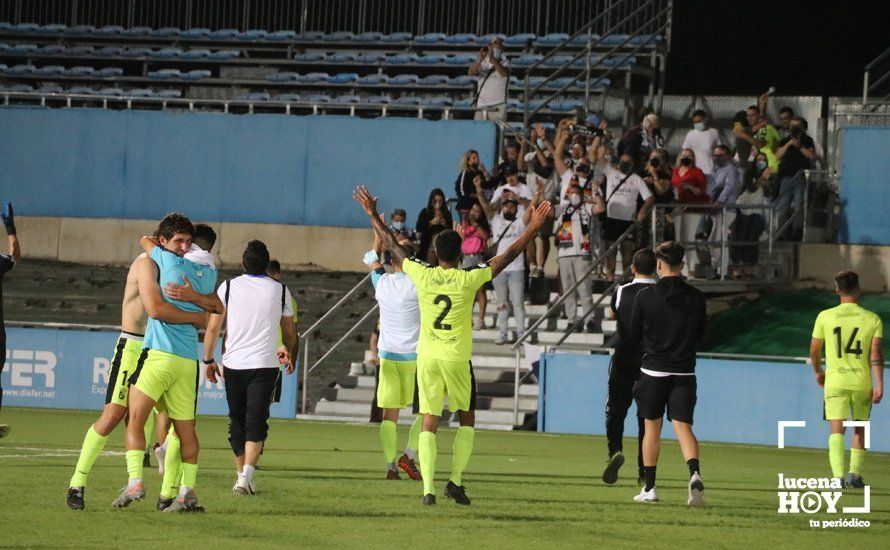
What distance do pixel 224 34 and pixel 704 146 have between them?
1333cm

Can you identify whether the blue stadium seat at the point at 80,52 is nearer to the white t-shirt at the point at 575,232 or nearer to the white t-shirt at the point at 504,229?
the white t-shirt at the point at 504,229

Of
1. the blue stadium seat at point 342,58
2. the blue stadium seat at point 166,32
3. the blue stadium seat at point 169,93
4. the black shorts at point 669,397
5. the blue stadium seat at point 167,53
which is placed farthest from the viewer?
the blue stadium seat at point 166,32

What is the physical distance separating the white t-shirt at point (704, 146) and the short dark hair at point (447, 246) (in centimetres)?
1422

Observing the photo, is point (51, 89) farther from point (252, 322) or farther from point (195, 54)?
point (252, 322)

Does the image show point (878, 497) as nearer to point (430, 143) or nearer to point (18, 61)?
point (430, 143)

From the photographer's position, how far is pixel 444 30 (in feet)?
109

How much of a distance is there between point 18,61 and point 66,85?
209 centimetres

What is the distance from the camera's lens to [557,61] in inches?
1187

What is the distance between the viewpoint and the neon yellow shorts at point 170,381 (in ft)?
33.1

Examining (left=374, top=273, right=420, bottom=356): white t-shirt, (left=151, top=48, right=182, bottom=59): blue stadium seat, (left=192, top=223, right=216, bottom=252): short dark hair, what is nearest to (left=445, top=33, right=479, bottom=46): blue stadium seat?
(left=151, top=48, right=182, bottom=59): blue stadium seat

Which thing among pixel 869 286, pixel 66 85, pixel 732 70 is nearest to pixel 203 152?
pixel 66 85

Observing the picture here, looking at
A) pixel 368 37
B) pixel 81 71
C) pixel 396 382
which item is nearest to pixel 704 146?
pixel 368 37

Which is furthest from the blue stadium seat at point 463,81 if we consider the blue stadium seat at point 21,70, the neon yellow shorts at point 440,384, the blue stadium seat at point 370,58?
the neon yellow shorts at point 440,384

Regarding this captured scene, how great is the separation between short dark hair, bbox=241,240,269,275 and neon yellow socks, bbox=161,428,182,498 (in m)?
1.95
